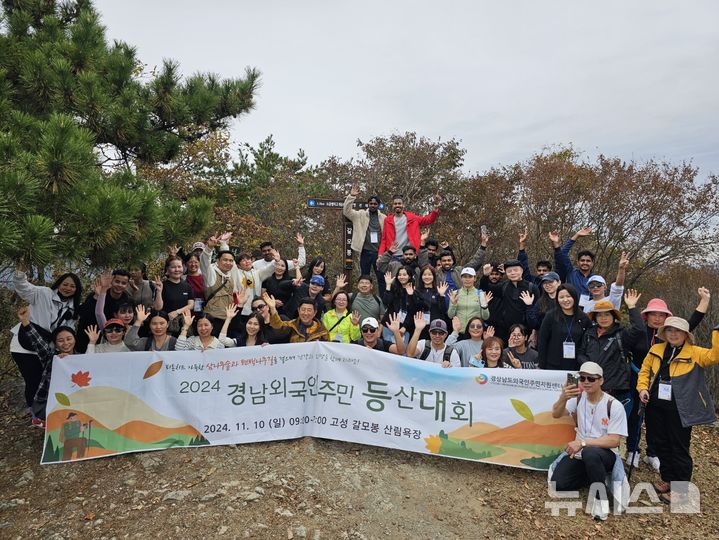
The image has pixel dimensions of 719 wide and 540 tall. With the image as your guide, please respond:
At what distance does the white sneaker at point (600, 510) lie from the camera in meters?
4.59

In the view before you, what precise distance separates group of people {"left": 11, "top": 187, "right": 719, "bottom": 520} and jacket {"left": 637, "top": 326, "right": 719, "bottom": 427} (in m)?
0.01

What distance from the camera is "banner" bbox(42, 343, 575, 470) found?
17.3 feet

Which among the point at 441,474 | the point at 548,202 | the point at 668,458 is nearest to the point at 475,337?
the point at 441,474

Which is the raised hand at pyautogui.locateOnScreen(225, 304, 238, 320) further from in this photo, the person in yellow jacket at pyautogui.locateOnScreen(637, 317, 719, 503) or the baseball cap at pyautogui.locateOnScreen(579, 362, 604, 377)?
the person in yellow jacket at pyautogui.locateOnScreen(637, 317, 719, 503)

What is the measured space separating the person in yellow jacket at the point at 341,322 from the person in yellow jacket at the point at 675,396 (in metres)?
3.25

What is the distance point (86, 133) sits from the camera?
4.20 m

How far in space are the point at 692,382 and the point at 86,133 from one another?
616 centimetres

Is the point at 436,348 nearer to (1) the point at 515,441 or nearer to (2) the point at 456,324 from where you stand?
(2) the point at 456,324

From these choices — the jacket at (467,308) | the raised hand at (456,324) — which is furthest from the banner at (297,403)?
the jacket at (467,308)

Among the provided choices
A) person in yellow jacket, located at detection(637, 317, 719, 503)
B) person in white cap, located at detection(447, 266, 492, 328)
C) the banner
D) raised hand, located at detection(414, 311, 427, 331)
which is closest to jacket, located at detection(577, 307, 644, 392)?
person in yellow jacket, located at detection(637, 317, 719, 503)

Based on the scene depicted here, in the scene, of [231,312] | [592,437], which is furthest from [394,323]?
[592,437]

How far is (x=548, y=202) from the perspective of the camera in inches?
549

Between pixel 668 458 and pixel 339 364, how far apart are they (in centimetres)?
360

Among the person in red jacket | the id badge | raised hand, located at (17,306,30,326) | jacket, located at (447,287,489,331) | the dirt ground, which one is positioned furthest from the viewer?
the person in red jacket
